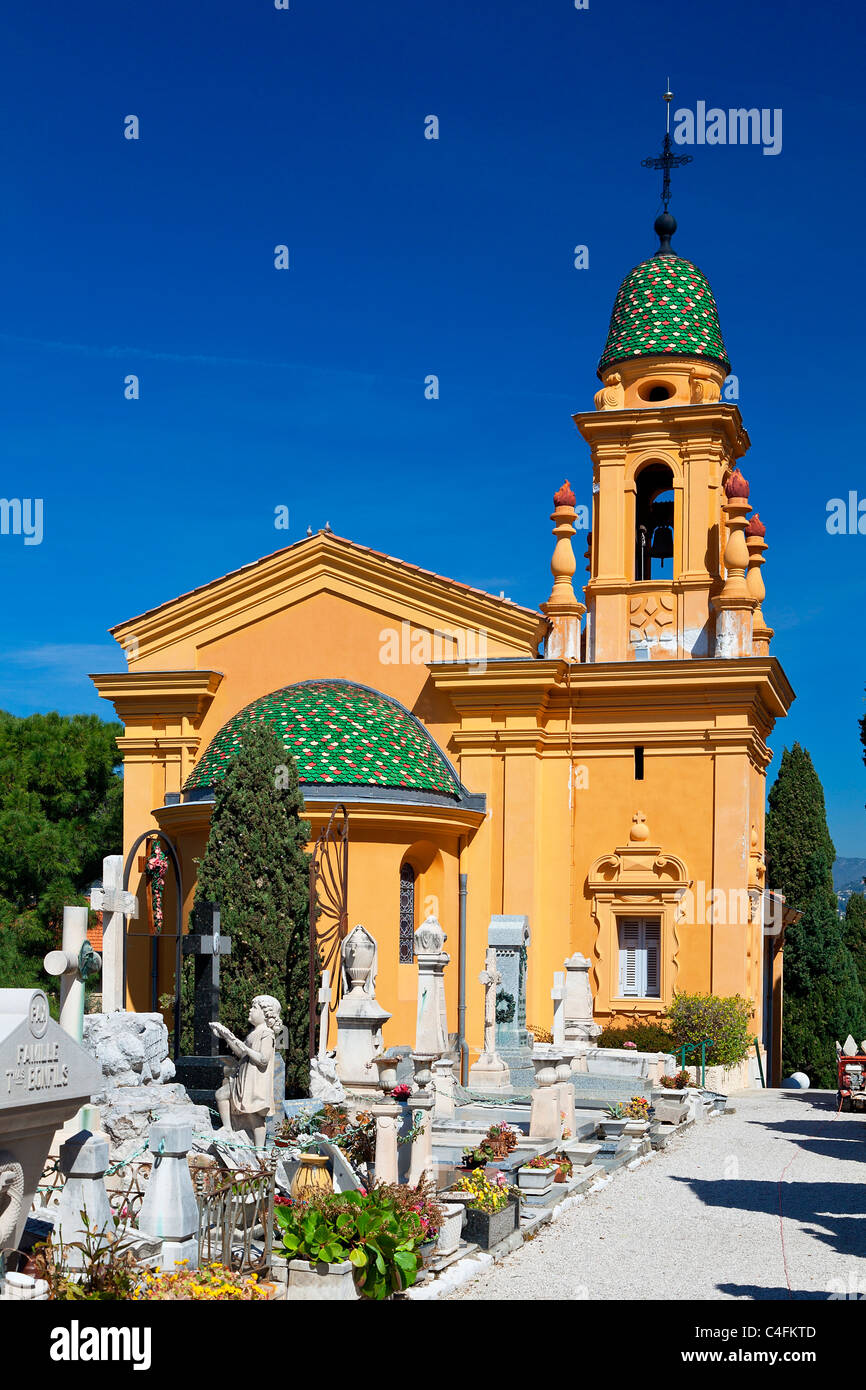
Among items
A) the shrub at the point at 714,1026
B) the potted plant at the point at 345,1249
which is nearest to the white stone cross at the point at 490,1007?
the shrub at the point at 714,1026

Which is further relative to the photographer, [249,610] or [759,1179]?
[249,610]

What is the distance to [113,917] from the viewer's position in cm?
1612

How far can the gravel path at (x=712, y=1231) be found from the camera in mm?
11078

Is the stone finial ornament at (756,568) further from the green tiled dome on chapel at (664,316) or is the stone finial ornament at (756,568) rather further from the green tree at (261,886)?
the green tree at (261,886)

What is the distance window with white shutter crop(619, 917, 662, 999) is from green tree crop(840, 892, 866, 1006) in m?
21.1

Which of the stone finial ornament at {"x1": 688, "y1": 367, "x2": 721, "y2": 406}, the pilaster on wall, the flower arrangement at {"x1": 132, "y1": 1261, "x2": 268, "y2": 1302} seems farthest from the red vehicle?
the flower arrangement at {"x1": 132, "y1": 1261, "x2": 268, "y2": 1302}

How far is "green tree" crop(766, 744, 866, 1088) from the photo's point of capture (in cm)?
3953

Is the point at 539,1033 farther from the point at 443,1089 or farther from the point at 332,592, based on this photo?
the point at 332,592

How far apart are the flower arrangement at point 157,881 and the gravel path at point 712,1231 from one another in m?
11.6

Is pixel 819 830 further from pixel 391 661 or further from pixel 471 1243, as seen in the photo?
pixel 471 1243

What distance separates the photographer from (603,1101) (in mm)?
21797

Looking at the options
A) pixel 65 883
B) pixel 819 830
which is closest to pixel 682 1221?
pixel 65 883

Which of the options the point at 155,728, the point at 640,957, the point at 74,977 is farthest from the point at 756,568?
the point at 74,977

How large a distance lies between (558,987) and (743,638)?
27.4 feet
